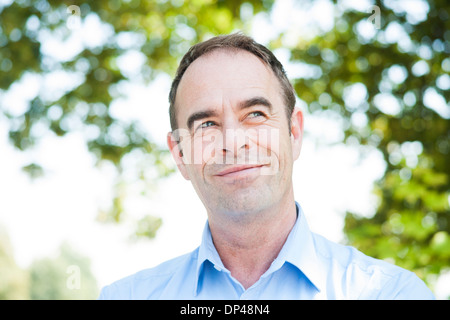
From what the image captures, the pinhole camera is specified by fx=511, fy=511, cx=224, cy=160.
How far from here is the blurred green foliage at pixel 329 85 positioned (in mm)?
4602

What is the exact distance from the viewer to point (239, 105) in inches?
88.7

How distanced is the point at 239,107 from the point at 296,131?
0.47 m

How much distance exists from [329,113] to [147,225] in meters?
3.31

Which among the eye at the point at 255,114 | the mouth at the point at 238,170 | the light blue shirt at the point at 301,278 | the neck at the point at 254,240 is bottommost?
the light blue shirt at the point at 301,278

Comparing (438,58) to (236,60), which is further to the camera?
(438,58)

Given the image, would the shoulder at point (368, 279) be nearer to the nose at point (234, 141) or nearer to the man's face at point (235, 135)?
the man's face at point (235, 135)

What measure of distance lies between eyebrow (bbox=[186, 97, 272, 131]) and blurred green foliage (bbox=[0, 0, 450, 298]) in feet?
7.08

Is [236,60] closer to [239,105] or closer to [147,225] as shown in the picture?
[239,105]

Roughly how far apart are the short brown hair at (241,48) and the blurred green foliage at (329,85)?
75.5 inches

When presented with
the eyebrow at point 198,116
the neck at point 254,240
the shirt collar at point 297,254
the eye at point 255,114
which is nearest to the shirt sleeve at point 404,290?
the shirt collar at point 297,254

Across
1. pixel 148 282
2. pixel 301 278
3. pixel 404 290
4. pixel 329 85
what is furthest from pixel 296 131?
pixel 329 85

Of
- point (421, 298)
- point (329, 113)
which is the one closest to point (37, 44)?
point (329, 113)

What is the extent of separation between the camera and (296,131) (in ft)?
8.54

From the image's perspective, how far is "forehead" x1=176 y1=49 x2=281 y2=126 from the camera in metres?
2.28
